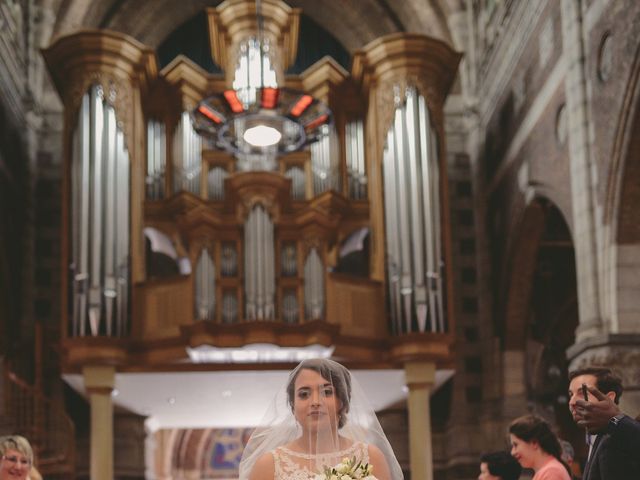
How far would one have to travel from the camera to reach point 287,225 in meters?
14.2

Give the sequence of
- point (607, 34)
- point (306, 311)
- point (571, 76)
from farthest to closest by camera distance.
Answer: point (306, 311) → point (571, 76) → point (607, 34)

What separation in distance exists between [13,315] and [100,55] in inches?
135

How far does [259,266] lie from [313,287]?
2.09 feet

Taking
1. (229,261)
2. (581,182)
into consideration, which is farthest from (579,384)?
(229,261)

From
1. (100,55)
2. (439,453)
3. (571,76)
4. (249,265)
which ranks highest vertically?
(100,55)

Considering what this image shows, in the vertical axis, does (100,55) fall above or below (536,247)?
above

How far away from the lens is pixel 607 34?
11.3m

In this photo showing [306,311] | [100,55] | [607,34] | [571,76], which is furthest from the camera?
[100,55]

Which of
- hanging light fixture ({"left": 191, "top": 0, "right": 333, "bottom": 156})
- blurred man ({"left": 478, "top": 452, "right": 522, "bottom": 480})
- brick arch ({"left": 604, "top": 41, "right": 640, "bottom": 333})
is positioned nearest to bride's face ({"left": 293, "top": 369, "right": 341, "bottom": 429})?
blurred man ({"left": 478, "top": 452, "right": 522, "bottom": 480})

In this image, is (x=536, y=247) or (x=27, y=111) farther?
(x=27, y=111)

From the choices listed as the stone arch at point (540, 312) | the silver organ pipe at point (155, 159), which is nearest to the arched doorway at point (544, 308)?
the stone arch at point (540, 312)

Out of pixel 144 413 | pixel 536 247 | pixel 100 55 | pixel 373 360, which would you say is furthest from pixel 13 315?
pixel 536 247

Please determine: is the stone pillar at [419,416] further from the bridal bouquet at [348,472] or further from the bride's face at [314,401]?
the bridal bouquet at [348,472]

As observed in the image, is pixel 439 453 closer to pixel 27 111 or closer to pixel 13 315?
pixel 13 315
